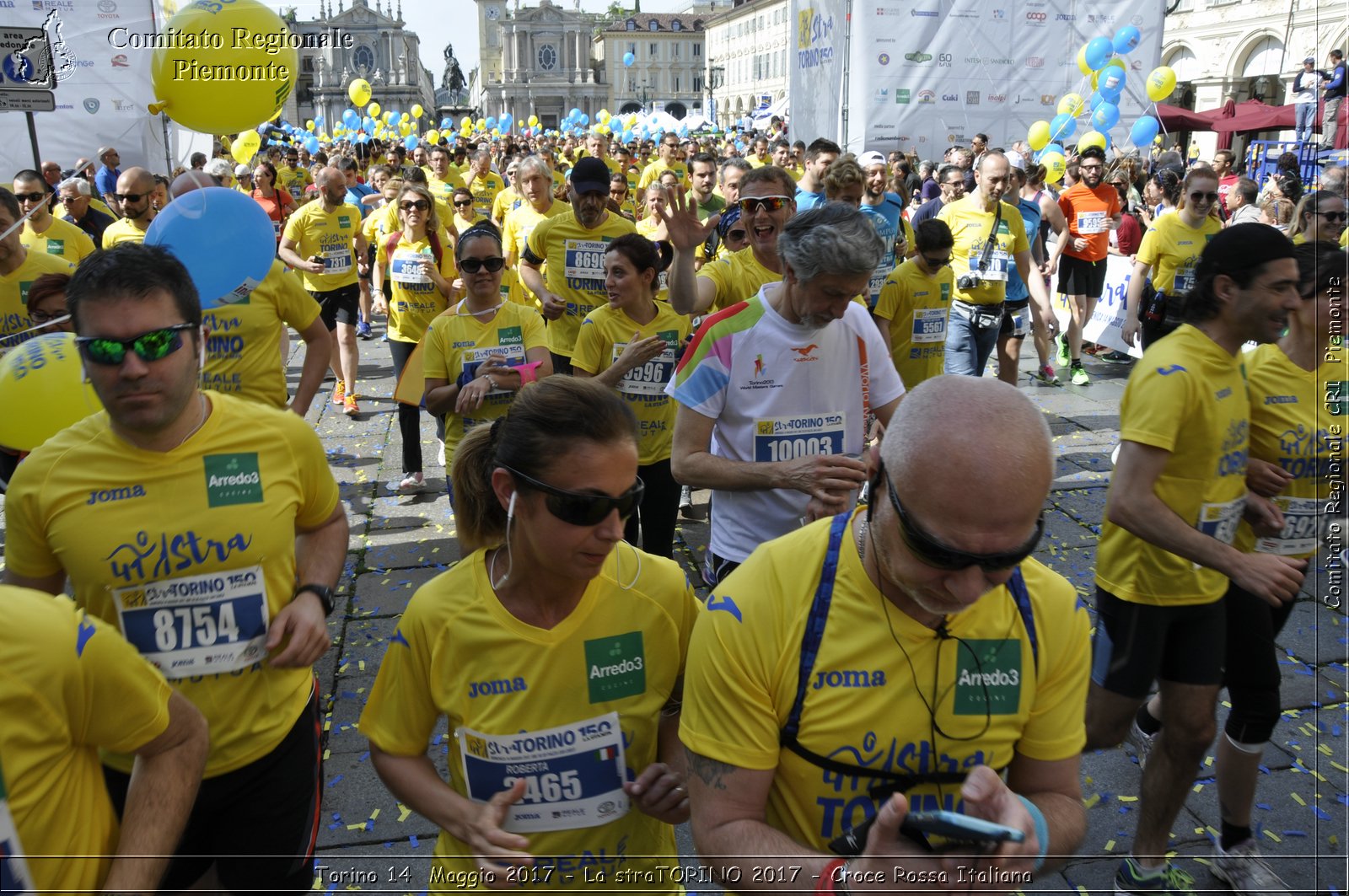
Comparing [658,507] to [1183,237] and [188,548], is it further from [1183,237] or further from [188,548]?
[1183,237]

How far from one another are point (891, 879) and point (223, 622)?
1780 millimetres

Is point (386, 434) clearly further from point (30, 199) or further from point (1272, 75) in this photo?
point (1272, 75)

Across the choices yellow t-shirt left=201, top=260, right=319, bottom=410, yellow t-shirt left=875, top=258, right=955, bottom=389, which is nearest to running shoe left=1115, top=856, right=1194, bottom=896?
yellow t-shirt left=875, top=258, right=955, bottom=389

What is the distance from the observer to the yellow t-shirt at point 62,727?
5.12ft

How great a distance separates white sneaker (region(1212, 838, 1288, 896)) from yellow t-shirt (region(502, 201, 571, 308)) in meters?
6.13

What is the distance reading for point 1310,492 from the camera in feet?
10.6

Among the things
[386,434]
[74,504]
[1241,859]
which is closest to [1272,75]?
[386,434]

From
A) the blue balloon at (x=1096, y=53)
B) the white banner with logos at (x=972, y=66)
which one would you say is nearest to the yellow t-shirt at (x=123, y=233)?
the white banner with logos at (x=972, y=66)

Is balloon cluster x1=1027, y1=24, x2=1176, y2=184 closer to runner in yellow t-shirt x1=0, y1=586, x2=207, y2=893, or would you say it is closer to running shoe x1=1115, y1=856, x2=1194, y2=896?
running shoe x1=1115, y1=856, x2=1194, y2=896

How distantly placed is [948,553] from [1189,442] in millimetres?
2010

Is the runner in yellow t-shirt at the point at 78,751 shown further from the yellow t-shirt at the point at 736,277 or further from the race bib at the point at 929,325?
the race bib at the point at 929,325

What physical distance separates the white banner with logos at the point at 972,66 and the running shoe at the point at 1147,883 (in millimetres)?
18196

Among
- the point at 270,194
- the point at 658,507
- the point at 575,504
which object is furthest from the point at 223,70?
the point at 270,194

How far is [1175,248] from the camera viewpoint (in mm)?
7477
